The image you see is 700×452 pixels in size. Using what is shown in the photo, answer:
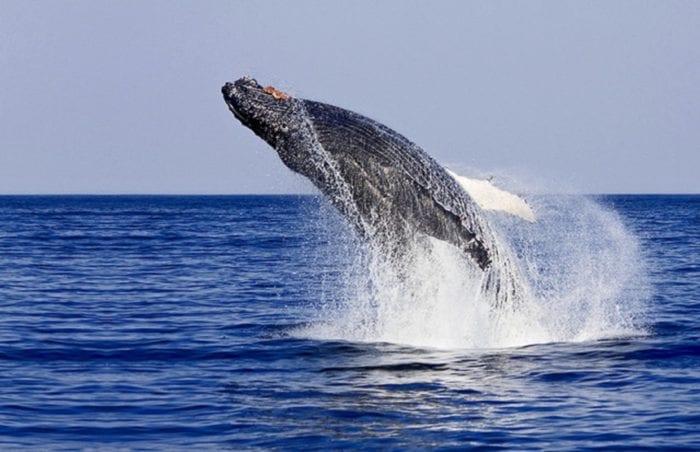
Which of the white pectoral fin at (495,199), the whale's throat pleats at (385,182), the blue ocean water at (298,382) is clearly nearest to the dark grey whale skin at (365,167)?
the whale's throat pleats at (385,182)

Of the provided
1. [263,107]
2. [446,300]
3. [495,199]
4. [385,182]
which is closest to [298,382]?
[385,182]

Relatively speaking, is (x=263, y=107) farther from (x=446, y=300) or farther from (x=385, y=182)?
(x=446, y=300)

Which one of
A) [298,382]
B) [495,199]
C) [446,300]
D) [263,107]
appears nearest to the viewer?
[298,382]

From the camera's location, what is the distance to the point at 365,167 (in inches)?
471

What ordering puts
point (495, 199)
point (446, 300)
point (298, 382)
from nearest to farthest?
point (298, 382) → point (495, 199) → point (446, 300)

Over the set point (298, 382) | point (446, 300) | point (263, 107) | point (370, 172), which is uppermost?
point (263, 107)

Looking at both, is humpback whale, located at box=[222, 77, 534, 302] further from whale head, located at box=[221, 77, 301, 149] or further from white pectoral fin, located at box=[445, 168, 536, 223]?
white pectoral fin, located at box=[445, 168, 536, 223]

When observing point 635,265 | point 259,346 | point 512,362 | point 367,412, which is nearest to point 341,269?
point 635,265

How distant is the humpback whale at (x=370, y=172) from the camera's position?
11875 mm

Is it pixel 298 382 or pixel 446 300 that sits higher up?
pixel 446 300

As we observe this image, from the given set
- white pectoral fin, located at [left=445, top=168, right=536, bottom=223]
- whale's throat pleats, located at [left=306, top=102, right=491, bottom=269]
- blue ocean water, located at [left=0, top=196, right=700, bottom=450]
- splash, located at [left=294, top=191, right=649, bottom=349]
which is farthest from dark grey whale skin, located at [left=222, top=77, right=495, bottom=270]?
blue ocean water, located at [left=0, top=196, right=700, bottom=450]

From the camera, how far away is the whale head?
1186cm

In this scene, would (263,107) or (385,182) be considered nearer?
(263,107)

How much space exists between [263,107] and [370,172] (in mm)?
1251
